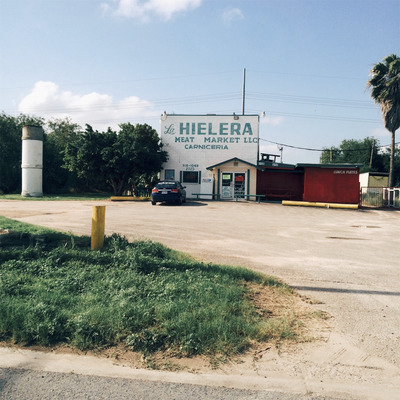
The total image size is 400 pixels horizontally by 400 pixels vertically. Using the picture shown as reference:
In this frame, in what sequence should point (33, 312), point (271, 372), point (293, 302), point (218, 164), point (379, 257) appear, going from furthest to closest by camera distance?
point (218, 164)
point (379, 257)
point (293, 302)
point (33, 312)
point (271, 372)

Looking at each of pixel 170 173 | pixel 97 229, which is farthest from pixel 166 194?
pixel 97 229

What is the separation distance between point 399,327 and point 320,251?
501cm

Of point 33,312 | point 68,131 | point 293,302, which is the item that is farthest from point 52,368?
point 68,131

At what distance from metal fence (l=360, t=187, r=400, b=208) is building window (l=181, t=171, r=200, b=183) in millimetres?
13223

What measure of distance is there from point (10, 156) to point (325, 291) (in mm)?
38840

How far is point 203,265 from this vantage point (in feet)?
22.9

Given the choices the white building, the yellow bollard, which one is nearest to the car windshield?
the white building

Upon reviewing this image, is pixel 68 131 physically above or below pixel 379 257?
above

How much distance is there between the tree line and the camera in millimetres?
30906

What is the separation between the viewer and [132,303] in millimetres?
4867

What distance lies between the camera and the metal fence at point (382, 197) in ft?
89.0

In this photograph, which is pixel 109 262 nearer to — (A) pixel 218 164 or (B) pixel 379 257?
(B) pixel 379 257

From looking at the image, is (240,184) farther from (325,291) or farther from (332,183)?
(325,291)

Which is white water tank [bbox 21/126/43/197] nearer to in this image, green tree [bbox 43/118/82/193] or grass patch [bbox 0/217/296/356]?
green tree [bbox 43/118/82/193]
